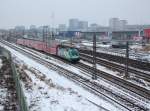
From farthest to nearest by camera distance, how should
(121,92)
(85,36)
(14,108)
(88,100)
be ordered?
(85,36) → (121,92) → (88,100) → (14,108)

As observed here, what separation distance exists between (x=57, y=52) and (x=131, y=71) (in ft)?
58.4

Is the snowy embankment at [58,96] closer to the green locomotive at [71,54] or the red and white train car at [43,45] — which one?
the green locomotive at [71,54]

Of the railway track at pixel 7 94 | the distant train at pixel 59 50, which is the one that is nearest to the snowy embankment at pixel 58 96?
the railway track at pixel 7 94

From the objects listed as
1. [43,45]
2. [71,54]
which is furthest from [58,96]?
[43,45]

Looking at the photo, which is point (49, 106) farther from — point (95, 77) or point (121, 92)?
point (95, 77)

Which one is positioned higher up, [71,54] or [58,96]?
[71,54]

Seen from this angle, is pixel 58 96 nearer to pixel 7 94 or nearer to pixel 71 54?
pixel 7 94

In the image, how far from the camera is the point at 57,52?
46875 mm

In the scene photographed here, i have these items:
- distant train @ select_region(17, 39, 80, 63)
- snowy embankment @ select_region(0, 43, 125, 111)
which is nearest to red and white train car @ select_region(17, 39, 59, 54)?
distant train @ select_region(17, 39, 80, 63)

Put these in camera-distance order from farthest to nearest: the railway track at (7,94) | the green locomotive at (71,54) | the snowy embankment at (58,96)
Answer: the green locomotive at (71,54) → the snowy embankment at (58,96) → the railway track at (7,94)

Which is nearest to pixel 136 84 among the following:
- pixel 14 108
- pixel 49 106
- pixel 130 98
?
pixel 130 98

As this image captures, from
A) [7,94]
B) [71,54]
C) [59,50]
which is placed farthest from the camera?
[59,50]

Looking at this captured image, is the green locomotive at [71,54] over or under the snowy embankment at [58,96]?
over

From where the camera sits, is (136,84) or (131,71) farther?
(131,71)
